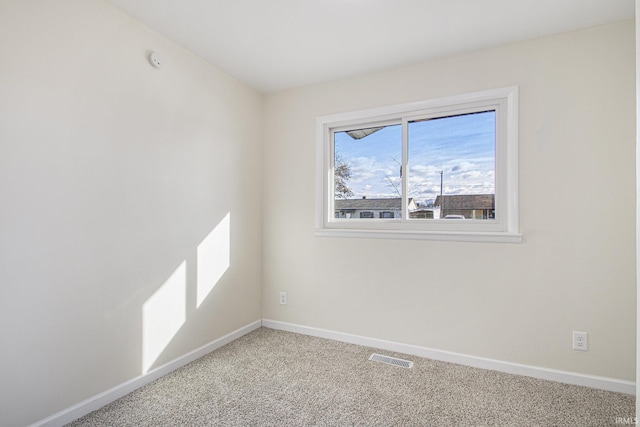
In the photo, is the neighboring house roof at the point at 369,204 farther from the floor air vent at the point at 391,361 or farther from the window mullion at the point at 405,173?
the floor air vent at the point at 391,361

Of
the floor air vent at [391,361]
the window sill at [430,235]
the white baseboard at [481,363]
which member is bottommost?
the floor air vent at [391,361]

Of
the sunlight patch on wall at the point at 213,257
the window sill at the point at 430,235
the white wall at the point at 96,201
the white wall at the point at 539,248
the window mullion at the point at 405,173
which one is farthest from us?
the window mullion at the point at 405,173

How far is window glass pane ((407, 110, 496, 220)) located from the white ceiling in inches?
21.2

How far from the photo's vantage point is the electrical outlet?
6.99 ft

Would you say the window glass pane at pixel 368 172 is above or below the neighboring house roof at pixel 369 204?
above

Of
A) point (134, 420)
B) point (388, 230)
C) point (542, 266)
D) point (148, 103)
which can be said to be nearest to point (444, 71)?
point (388, 230)

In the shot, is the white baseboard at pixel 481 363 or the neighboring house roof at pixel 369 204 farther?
the neighboring house roof at pixel 369 204

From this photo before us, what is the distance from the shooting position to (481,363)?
2402 mm

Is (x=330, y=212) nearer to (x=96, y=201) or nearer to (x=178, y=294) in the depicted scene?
(x=178, y=294)

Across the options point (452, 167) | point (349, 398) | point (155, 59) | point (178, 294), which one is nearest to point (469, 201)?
point (452, 167)

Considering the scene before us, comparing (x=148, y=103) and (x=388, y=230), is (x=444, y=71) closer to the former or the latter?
(x=388, y=230)

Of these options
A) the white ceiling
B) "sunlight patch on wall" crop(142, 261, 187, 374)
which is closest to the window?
the white ceiling

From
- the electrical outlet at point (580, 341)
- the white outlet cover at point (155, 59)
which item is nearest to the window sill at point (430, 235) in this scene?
the electrical outlet at point (580, 341)

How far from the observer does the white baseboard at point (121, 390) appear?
5.63 feet
